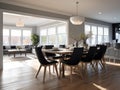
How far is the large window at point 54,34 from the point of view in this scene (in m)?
9.27

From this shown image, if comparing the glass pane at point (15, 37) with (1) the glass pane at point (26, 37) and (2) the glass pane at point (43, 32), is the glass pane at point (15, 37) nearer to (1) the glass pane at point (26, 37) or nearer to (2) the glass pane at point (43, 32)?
(1) the glass pane at point (26, 37)

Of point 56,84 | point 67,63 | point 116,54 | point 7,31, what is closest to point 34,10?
point 67,63

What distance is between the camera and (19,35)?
1167 cm

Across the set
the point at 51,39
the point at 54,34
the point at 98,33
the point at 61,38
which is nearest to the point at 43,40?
the point at 51,39

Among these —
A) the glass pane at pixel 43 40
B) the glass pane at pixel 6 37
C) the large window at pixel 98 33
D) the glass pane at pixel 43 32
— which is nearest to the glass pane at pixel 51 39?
the glass pane at pixel 43 40

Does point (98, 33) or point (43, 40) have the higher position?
point (98, 33)

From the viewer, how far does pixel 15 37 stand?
11477mm

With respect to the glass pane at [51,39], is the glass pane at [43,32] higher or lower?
higher

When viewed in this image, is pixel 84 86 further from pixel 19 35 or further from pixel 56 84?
pixel 19 35

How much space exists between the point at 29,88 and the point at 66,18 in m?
4.96

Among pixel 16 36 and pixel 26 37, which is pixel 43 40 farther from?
pixel 16 36

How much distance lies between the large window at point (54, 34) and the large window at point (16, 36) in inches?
56.6

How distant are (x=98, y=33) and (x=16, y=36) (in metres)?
7.42

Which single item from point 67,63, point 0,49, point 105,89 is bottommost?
point 105,89
